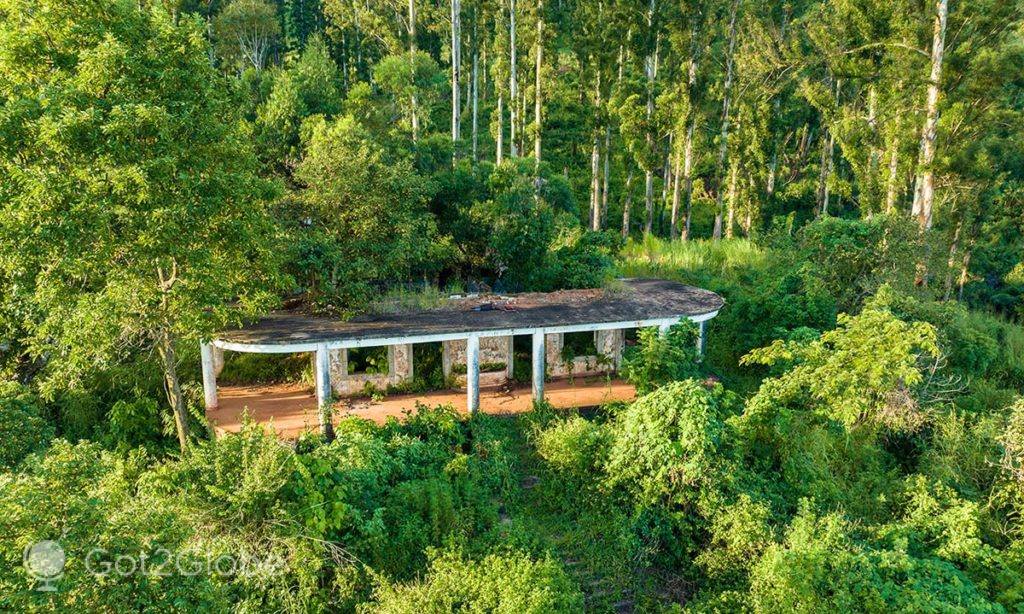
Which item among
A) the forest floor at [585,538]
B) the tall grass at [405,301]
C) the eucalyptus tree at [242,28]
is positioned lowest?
the forest floor at [585,538]

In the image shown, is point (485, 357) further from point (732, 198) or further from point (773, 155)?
point (773, 155)

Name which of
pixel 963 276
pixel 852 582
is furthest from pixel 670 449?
pixel 963 276

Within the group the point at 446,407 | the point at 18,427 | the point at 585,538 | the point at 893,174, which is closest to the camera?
the point at 18,427

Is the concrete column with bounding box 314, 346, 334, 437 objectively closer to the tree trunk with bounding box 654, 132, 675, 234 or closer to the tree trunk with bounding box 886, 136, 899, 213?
the tree trunk with bounding box 886, 136, 899, 213

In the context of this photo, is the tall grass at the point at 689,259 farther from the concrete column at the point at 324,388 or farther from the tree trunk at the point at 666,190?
the concrete column at the point at 324,388

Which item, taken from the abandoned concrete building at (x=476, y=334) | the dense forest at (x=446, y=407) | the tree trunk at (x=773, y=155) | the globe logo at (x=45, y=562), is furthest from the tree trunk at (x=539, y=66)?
the globe logo at (x=45, y=562)

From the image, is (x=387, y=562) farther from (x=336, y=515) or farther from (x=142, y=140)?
(x=142, y=140)
